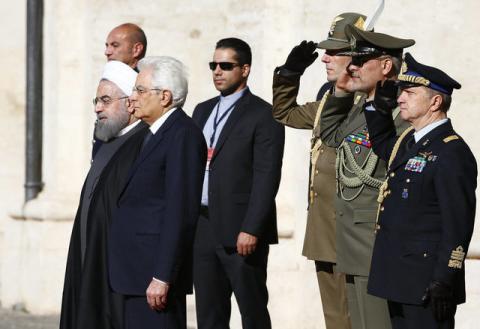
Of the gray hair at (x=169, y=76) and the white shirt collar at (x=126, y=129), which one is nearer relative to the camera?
the gray hair at (x=169, y=76)

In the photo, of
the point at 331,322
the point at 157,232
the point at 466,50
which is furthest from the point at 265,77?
the point at 157,232

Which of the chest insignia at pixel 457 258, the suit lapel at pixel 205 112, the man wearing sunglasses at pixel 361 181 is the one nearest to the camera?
the chest insignia at pixel 457 258

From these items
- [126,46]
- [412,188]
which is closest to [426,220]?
[412,188]

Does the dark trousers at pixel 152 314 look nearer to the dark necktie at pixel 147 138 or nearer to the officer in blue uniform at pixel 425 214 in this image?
the dark necktie at pixel 147 138

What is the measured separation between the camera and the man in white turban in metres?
6.03

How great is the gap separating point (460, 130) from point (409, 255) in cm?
316

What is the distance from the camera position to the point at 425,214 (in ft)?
18.6

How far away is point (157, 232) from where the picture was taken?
19.2 feet

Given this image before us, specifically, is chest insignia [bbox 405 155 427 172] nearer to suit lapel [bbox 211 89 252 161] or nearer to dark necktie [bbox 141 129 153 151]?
dark necktie [bbox 141 129 153 151]

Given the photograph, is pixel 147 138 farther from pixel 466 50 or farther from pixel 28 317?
pixel 28 317

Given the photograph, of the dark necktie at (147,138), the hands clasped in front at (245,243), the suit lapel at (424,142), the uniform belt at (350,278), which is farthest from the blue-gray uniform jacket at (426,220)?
the hands clasped in front at (245,243)

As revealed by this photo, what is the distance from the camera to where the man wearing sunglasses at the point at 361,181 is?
6.27 meters

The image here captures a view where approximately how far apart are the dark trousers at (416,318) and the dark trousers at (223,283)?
192cm

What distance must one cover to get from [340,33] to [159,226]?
1.42 m
